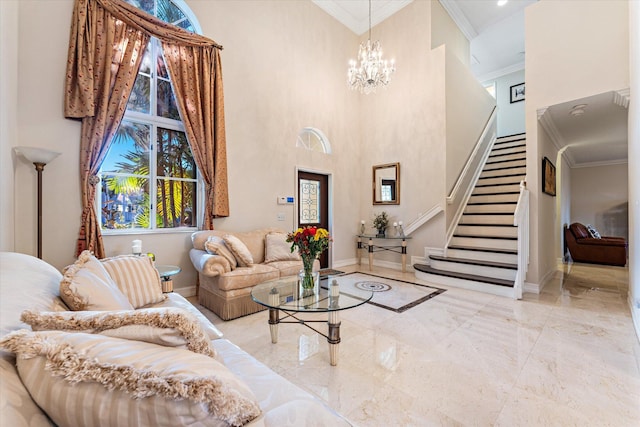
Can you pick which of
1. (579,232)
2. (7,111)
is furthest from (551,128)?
(7,111)

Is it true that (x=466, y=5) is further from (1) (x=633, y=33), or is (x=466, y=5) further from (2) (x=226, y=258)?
(2) (x=226, y=258)

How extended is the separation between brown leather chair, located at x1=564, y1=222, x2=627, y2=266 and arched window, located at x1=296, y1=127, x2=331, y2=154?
5947mm

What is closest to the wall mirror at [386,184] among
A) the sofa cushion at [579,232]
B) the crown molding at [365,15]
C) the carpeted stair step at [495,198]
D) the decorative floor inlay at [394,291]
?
the carpeted stair step at [495,198]

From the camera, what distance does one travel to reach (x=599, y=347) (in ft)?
7.70

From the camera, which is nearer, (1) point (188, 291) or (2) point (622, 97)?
(2) point (622, 97)

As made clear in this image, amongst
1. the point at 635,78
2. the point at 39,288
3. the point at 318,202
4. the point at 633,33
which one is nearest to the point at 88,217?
the point at 39,288

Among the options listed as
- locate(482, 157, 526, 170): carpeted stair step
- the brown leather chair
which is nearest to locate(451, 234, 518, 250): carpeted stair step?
locate(482, 157, 526, 170): carpeted stair step

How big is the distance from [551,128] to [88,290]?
6.13 metres

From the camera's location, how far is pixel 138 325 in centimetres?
81

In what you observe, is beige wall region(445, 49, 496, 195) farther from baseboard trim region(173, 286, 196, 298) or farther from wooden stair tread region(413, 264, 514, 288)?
baseboard trim region(173, 286, 196, 298)

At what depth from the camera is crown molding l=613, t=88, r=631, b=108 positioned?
3.20 m

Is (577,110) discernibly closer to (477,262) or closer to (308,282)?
(477,262)

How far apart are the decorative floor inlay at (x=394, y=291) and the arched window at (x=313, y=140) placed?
8.41 feet

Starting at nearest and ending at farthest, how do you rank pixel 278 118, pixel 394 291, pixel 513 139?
pixel 394 291 → pixel 278 118 → pixel 513 139
